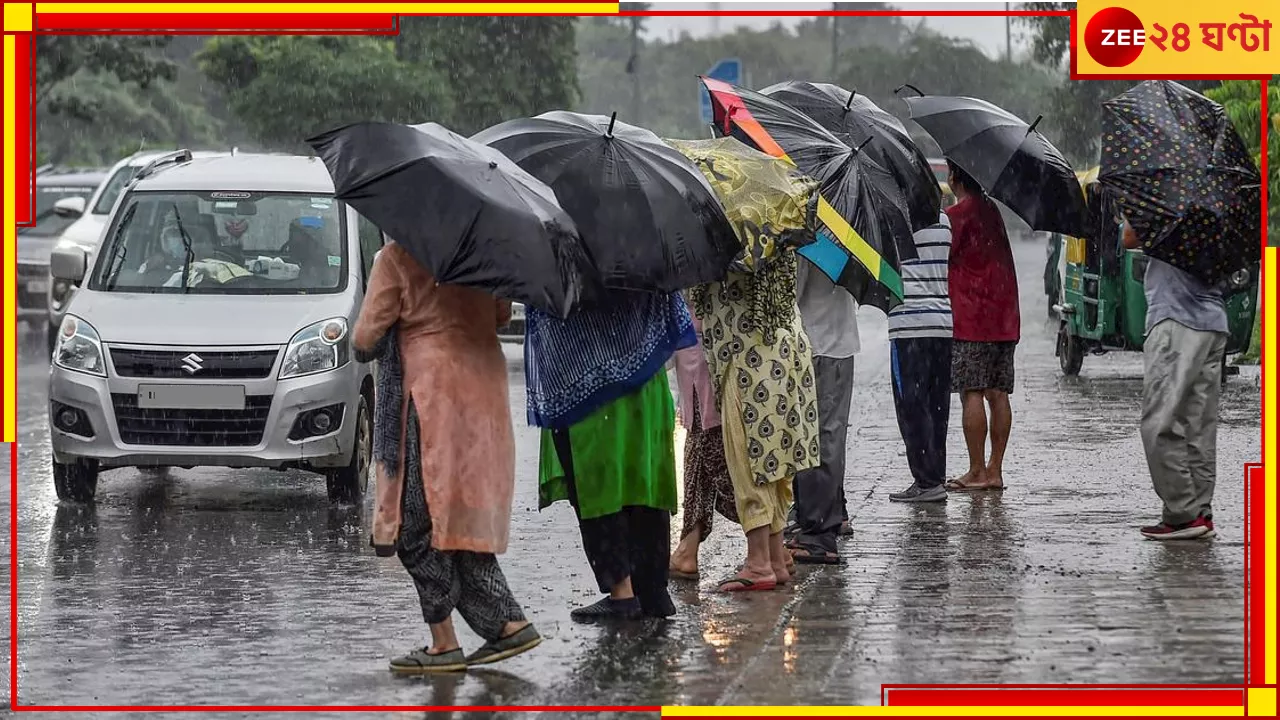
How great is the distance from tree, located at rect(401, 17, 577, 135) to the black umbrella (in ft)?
104

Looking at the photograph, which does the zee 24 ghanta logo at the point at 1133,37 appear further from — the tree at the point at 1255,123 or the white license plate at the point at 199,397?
the tree at the point at 1255,123

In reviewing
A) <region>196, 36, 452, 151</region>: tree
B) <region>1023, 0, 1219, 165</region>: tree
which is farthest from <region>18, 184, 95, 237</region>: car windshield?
<region>1023, 0, 1219, 165</region>: tree

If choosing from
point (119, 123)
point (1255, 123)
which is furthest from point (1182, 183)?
point (119, 123)

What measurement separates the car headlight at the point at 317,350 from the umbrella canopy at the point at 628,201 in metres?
3.84

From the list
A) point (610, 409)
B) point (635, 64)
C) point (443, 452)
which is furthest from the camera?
point (635, 64)

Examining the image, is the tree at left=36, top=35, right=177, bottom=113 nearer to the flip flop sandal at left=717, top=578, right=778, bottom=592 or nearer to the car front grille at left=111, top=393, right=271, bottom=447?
the car front grille at left=111, top=393, right=271, bottom=447

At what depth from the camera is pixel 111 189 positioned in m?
22.3

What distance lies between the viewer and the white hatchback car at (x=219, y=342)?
38.1ft

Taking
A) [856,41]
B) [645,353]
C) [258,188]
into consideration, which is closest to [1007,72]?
[856,41]

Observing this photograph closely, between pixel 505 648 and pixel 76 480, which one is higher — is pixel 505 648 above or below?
below

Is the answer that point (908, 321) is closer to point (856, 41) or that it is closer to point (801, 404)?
point (801, 404)

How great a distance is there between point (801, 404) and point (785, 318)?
0.36m

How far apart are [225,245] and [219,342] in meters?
1.15

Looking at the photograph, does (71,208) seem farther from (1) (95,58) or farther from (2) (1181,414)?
(2) (1181,414)
